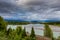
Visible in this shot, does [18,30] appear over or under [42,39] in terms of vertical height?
over

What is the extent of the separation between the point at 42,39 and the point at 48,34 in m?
0.84

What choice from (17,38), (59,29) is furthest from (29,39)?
(59,29)

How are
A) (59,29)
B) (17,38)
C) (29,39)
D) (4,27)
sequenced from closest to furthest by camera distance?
(17,38) < (29,39) < (4,27) < (59,29)

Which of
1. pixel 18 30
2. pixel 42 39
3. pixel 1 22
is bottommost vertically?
pixel 42 39

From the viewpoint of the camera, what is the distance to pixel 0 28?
1316 centimetres

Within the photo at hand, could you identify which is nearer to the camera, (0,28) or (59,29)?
(0,28)

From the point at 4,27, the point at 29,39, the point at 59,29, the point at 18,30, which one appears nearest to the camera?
the point at 29,39

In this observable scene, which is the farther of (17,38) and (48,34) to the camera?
(48,34)

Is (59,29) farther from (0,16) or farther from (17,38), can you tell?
(17,38)

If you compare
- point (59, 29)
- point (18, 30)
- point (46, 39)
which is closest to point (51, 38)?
point (46, 39)

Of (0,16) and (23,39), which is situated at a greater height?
(0,16)

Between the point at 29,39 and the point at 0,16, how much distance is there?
5140mm

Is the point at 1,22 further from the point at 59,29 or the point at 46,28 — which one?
the point at 59,29

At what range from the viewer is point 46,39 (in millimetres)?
14711
